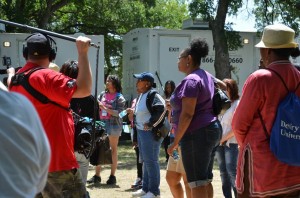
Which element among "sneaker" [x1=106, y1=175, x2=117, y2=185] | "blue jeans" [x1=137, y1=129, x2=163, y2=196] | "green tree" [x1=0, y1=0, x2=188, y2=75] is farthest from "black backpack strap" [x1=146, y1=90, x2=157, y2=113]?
"green tree" [x1=0, y1=0, x2=188, y2=75]

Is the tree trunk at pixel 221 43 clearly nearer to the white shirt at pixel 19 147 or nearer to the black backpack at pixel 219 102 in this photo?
the black backpack at pixel 219 102

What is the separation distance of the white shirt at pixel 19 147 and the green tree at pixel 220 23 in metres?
14.6

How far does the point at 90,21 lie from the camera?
29.4 m

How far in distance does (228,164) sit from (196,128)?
180 centimetres

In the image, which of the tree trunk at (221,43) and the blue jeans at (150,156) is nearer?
the blue jeans at (150,156)

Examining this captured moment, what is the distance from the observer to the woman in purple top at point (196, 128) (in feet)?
18.1

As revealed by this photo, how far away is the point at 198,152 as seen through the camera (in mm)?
5527

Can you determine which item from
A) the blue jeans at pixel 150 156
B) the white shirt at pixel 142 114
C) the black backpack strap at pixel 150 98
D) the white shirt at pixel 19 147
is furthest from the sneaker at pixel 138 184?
the white shirt at pixel 19 147

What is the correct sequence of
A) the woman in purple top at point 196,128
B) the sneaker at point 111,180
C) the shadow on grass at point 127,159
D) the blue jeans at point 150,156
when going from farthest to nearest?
the shadow on grass at point 127,159
the sneaker at point 111,180
the blue jeans at point 150,156
the woman in purple top at point 196,128

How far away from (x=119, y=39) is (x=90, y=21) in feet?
7.12

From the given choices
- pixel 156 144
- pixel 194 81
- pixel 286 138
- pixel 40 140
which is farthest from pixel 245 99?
pixel 156 144

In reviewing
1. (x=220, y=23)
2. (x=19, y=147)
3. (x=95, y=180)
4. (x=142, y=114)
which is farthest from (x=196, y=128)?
(x=220, y=23)

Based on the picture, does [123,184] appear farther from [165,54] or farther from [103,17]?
[103,17]

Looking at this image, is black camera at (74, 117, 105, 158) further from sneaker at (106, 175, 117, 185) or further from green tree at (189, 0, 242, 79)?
green tree at (189, 0, 242, 79)
